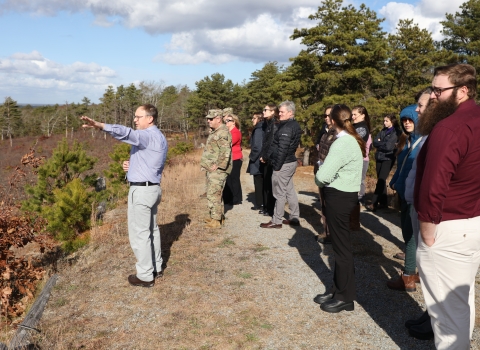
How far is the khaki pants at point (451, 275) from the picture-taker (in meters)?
2.31

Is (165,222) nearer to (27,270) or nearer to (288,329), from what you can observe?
(27,270)

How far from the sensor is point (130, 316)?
12.5 feet

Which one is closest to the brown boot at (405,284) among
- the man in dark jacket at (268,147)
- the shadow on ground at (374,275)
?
the shadow on ground at (374,275)

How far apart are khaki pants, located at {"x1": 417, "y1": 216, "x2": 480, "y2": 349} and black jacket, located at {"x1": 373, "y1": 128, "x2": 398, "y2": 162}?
5513 mm

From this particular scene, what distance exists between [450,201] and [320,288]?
2.42 m

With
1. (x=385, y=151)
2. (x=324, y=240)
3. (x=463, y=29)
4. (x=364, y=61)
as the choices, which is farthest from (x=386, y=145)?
(x=463, y=29)

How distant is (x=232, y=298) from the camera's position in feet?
13.7

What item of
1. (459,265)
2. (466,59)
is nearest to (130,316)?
(459,265)

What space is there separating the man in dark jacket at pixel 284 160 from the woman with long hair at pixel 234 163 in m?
1.78

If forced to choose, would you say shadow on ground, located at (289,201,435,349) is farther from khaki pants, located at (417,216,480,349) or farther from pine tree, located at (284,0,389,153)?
pine tree, located at (284,0,389,153)

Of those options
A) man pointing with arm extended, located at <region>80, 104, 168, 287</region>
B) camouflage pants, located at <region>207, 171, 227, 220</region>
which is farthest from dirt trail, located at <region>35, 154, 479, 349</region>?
man pointing with arm extended, located at <region>80, 104, 168, 287</region>

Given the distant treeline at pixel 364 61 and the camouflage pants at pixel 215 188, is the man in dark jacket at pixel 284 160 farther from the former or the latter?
the distant treeline at pixel 364 61

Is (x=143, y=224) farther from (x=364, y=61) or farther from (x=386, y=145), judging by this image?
(x=364, y=61)

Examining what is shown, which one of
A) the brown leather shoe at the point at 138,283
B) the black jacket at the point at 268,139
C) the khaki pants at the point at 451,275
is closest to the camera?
the khaki pants at the point at 451,275
